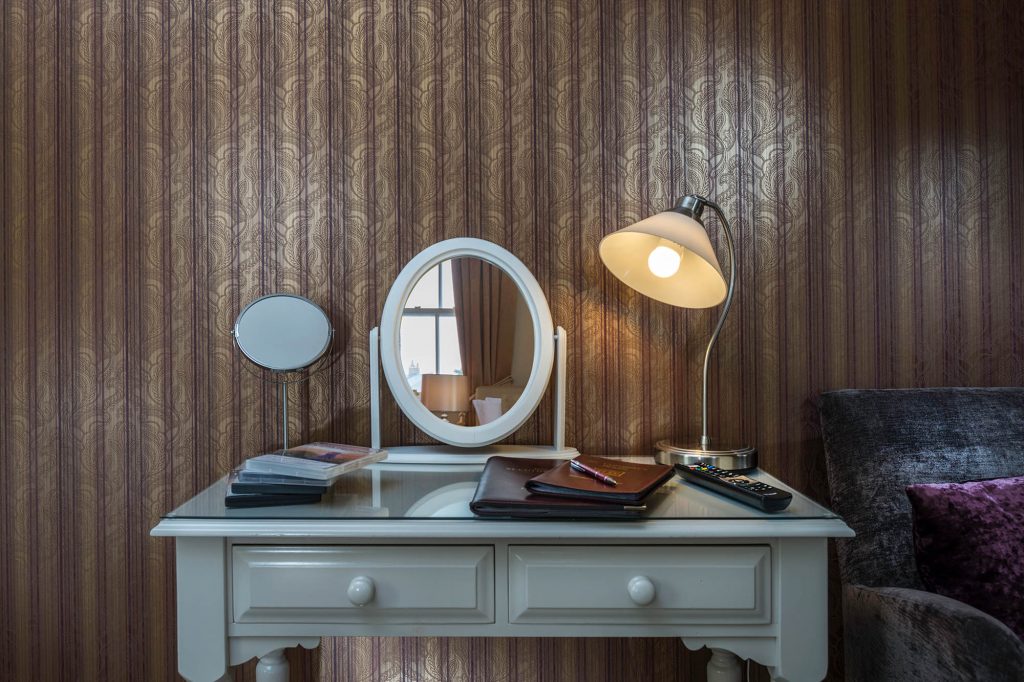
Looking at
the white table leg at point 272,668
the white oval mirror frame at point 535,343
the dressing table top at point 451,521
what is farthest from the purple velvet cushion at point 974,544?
the white table leg at point 272,668

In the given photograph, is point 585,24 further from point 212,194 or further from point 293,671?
point 293,671

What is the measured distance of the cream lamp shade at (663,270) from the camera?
1.53 metres

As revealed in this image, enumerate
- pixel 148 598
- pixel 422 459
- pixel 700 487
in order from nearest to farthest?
pixel 700 487 < pixel 422 459 < pixel 148 598

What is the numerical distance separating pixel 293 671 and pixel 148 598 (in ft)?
1.40

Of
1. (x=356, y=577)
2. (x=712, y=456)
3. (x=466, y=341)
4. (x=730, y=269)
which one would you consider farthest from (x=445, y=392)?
(x=730, y=269)

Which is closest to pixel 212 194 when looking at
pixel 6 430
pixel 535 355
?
pixel 6 430

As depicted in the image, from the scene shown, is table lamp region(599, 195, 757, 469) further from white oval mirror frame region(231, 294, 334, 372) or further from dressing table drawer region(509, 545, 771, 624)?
white oval mirror frame region(231, 294, 334, 372)

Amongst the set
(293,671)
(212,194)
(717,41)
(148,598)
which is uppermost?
(717,41)

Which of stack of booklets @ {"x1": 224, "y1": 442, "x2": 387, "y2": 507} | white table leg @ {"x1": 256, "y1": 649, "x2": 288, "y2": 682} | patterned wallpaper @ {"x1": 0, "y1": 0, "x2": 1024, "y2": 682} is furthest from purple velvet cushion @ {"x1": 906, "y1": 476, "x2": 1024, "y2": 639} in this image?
white table leg @ {"x1": 256, "y1": 649, "x2": 288, "y2": 682}

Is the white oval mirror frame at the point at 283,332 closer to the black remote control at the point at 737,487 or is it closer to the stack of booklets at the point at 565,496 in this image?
the stack of booklets at the point at 565,496

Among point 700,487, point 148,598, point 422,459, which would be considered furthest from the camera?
point 148,598

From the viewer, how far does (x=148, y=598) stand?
1677mm

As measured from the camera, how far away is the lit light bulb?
5.00 ft

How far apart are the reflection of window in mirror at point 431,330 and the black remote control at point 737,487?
0.59 meters
